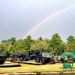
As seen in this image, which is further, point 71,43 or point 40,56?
point 71,43

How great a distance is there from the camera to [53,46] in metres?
69.3

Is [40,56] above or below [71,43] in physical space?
below

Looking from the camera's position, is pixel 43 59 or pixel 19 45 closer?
pixel 43 59

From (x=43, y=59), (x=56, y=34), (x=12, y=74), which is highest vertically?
(x=56, y=34)

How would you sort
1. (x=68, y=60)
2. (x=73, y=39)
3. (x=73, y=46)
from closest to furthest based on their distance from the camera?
1. (x=68, y=60)
2. (x=73, y=46)
3. (x=73, y=39)

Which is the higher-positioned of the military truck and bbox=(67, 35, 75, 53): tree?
bbox=(67, 35, 75, 53): tree

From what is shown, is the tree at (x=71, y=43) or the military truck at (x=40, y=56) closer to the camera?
the military truck at (x=40, y=56)

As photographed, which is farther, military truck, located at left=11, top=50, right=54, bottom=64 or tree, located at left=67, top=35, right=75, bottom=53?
tree, located at left=67, top=35, right=75, bottom=53

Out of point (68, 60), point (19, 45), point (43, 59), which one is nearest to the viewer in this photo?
point (43, 59)

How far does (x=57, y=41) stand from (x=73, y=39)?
10.5 metres

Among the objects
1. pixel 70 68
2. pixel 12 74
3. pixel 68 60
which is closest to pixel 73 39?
pixel 68 60

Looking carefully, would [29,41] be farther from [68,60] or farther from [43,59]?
[43,59]

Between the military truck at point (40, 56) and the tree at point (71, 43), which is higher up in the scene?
the tree at point (71, 43)

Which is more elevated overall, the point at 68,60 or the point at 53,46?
the point at 53,46
